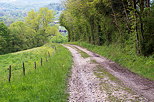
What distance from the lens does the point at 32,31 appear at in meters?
78.1

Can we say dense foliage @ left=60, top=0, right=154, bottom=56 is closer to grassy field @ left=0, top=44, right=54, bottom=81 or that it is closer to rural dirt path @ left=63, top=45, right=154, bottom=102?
rural dirt path @ left=63, top=45, right=154, bottom=102

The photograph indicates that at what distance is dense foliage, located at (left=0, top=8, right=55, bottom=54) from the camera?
244ft

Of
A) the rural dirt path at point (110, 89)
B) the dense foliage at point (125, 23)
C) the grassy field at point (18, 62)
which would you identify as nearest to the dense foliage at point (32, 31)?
the dense foliage at point (125, 23)

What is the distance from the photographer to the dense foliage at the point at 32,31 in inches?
2928

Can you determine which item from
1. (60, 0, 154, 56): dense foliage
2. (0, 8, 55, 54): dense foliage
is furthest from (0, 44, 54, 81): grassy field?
(0, 8, 55, 54): dense foliage

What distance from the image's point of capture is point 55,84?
35.5ft

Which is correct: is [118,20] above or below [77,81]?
above

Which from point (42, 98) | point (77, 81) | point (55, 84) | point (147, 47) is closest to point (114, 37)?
point (147, 47)

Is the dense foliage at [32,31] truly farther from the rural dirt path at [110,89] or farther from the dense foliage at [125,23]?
the rural dirt path at [110,89]

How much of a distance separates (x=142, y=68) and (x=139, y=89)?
17.6 feet

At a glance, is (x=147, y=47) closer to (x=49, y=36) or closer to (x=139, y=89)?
(x=139, y=89)

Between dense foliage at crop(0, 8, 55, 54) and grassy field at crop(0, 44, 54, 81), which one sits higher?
dense foliage at crop(0, 8, 55, 54)

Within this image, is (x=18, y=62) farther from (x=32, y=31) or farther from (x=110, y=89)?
(x=32, y=31)

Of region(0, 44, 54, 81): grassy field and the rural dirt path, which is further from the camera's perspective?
region(0, 44, 54, 81): grassy field
